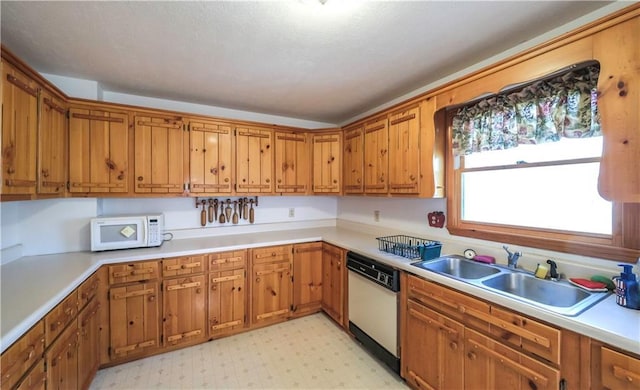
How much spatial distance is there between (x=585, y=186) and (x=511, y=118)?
1.98 feet

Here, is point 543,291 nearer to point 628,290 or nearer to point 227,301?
point 628,290

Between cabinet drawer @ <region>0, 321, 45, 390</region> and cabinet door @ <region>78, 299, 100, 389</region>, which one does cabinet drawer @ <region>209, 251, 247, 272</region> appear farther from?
cabinet drawer @ <region>0, 321, 45, 390</region>

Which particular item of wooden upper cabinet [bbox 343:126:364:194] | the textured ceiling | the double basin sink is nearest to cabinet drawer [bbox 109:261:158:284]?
the textured ceiling

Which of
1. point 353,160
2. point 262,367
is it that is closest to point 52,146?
point 262,367

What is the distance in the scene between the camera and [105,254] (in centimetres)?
224

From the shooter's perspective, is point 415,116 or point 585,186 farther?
point 415,116

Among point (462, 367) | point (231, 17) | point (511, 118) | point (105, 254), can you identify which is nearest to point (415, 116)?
point (511, 118)

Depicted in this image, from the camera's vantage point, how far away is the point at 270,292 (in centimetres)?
282

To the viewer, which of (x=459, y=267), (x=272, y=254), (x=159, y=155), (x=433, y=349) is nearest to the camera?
(x=433, y=349)

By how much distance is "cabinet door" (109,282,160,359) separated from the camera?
2.17 m

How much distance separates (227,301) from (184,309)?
1.25ft

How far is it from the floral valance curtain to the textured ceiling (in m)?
0.38

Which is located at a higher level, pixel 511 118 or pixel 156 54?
pixel 156 54

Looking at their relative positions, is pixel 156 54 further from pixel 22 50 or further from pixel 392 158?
pixel 392 158
